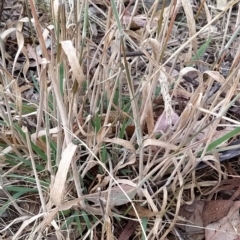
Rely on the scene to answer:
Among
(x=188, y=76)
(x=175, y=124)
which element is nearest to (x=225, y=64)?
(x=188, y=76)

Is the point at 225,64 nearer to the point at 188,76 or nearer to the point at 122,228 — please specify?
the point at 188,76

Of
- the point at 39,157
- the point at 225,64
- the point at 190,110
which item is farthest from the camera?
the point at 225,64

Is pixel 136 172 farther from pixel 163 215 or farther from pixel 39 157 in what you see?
pixel 39 157

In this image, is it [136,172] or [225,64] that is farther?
[225,64]

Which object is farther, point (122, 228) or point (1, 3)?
point (1, 3)

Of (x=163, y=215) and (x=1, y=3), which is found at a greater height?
(x=1, y=3)

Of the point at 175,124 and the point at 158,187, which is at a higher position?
the point at 175,124

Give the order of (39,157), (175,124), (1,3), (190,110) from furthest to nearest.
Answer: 1. (1,3)
2. (39,157)
3. (175,124)
4. (190,110)

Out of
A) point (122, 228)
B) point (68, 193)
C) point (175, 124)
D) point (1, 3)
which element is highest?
point (1, 3)

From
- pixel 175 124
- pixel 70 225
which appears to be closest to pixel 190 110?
pixel 175 124
